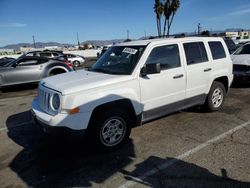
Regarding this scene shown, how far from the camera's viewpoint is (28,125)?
5.97 metres

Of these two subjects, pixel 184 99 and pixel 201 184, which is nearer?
pixel 201 184

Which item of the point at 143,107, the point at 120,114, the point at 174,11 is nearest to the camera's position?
the point at 120,114

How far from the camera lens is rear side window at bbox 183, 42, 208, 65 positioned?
210 inches

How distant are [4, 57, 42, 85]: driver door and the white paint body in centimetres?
677

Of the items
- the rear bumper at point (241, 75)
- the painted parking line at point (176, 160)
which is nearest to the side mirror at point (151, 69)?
the painted parking line at point (176, 160)

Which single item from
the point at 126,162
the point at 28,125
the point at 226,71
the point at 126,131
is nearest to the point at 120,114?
the point at 126,131

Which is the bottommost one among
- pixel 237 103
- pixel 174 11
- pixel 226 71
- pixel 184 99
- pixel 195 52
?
pixel 237 103

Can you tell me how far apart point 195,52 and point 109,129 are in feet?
8.71

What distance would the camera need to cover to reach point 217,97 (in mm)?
6234

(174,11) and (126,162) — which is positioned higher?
(174,11)

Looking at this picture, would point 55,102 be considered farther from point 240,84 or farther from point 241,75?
point 240,84

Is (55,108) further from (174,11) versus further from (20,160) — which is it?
(174,11)

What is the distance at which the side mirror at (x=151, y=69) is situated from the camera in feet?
14.5

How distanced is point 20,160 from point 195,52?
405 centimetres
